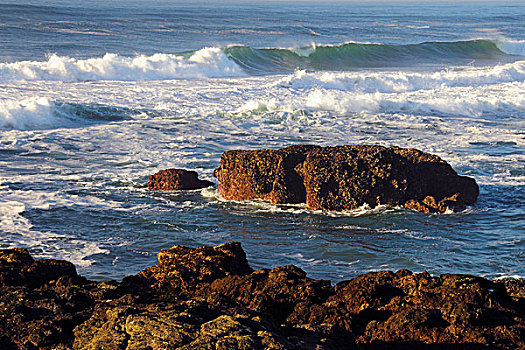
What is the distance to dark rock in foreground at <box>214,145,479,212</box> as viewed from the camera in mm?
9883

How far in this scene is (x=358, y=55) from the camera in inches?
1628

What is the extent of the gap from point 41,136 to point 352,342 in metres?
13.6

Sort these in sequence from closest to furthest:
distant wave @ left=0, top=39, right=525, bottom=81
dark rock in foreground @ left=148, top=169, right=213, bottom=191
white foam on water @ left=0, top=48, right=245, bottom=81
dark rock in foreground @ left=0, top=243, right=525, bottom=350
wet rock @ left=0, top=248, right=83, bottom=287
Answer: dark rock in foreground @ left=0, top=243, right=525, bottom=350, wet rock @ left=0, top=248, right=83, bottom=287, dark rock in foreground @ left=148, top=169, right=213, bottom=191, white foam on water @ left=0, top=48, right=245, bottom=81, distant wave @ left=0, top=39, right=525, bottom=81

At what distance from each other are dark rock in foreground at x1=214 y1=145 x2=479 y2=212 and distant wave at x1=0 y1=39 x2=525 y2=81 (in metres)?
18.4

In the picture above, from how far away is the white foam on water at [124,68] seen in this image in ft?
89.6

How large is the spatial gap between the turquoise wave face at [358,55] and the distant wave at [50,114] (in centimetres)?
1549

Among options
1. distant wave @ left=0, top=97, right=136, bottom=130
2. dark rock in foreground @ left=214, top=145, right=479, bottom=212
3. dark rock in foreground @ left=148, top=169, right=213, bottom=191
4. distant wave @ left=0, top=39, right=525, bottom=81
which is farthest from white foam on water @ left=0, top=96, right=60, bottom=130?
dark rock in foreground @ left=214, top=145, right=479, bottom=212

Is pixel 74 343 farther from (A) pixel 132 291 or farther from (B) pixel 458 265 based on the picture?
(B) pixel 458 265

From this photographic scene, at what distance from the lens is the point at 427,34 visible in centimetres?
5669

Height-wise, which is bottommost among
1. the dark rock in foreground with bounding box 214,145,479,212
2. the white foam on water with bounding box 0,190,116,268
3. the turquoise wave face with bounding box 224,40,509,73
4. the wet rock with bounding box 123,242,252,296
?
the turquoise wave face with bounding box 224,40,509,73

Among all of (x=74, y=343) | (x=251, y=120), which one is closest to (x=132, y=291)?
(x=74, y=343)

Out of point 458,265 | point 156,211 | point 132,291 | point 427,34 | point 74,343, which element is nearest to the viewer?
point 74,343

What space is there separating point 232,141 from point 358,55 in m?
26.9

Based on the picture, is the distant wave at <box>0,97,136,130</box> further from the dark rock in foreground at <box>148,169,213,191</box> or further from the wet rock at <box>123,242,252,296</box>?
the wet rock at <box>123,242,252,296</box>
